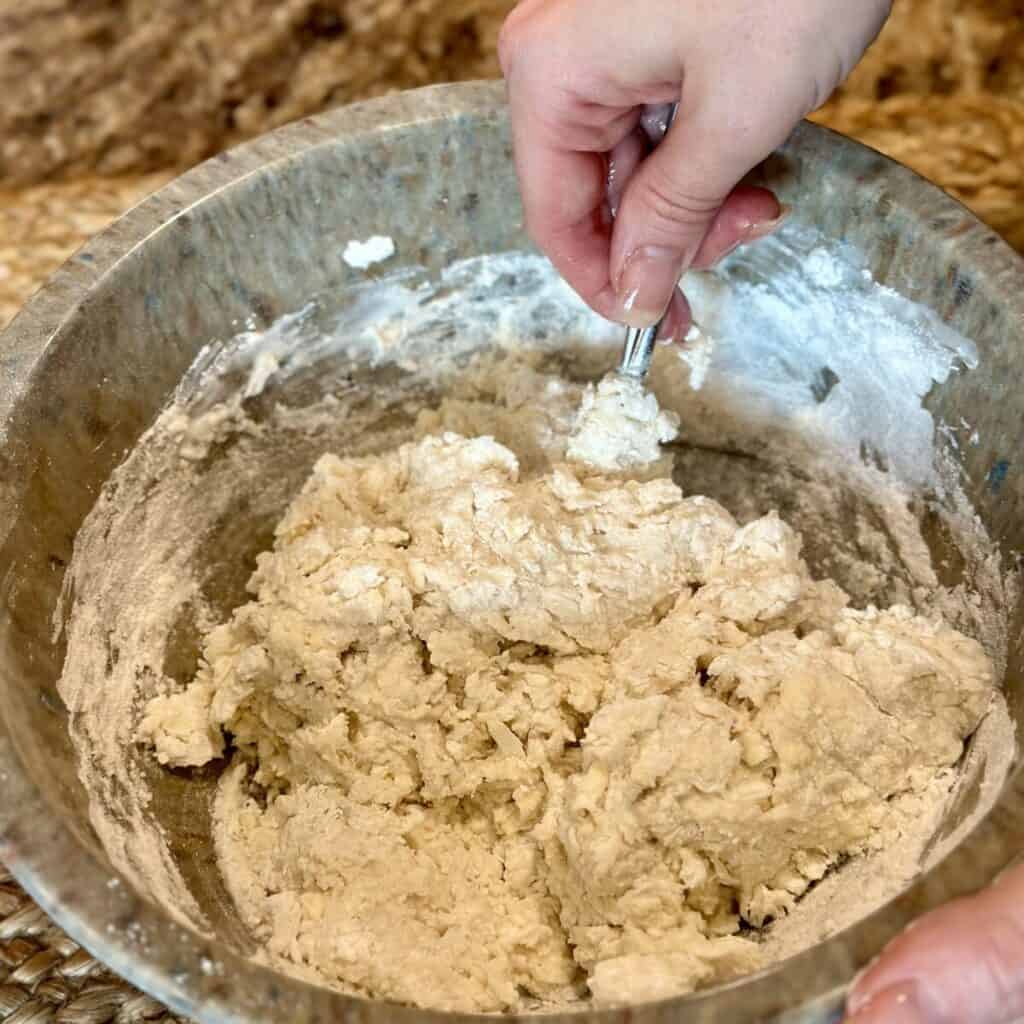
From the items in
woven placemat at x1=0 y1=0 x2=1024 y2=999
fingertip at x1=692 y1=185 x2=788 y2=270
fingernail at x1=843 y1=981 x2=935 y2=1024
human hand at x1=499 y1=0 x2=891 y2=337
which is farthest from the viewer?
woven placemat at x1=0 y1=0 x2=1024 y2=999

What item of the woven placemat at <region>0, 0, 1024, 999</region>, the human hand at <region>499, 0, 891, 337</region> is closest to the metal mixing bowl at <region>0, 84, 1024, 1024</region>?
the human hand at <region>499, 0, 891, 337</region>

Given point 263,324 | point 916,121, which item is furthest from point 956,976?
point 916,121

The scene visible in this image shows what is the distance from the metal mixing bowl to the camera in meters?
0.75

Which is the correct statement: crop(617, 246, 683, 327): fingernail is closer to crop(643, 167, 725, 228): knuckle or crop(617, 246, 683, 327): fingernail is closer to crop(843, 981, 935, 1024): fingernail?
crop(643, 167, 725, 228): knuckle

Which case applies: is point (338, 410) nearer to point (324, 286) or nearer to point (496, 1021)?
point (324, 286)

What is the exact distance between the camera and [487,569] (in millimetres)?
1095

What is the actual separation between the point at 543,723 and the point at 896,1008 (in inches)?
17.3

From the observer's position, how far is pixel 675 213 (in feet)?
3.30

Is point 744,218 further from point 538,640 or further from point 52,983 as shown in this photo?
point 52,983

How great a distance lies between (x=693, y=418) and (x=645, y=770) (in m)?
0.52

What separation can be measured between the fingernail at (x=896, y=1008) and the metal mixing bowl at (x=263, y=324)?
0.02 metres

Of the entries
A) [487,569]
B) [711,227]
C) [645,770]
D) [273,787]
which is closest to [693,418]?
[711,227]

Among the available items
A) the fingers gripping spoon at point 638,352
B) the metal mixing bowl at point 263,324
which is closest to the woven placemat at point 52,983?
the metal mixing bowl at point 263,324

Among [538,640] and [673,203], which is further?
[538,640]
